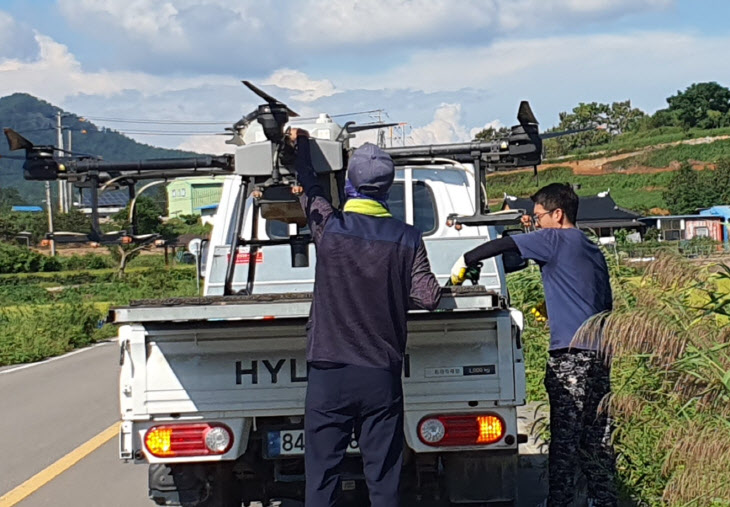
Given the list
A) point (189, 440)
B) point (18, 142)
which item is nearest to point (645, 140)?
point (18, 142)

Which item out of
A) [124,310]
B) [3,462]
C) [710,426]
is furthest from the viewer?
[3,462]

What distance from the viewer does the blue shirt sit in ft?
18.4

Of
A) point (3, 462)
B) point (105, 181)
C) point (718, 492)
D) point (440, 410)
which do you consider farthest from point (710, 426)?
point (3, 462)

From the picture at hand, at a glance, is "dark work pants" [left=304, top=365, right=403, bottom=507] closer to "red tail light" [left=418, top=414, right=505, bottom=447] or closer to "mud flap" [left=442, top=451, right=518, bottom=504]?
"red tail light" [left=418, top=414, right=505, bottom=447]

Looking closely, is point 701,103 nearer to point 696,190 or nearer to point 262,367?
point 696,190

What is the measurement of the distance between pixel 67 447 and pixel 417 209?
419 cm

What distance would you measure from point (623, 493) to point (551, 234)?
6.16 feet

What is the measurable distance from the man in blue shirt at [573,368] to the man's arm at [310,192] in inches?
53.5

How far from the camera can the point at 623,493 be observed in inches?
251

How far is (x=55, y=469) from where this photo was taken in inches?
332

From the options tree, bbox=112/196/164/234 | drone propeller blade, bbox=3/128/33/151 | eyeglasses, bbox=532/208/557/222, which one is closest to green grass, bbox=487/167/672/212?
tree, bbox=112/196/164/234

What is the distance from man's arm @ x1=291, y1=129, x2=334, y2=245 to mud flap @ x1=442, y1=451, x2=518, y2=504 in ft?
5.26

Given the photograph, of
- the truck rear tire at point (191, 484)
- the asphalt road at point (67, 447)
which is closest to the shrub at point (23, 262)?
the asphalt road at point (67, 447)

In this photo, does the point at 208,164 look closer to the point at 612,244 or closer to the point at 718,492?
the point at 718,492
